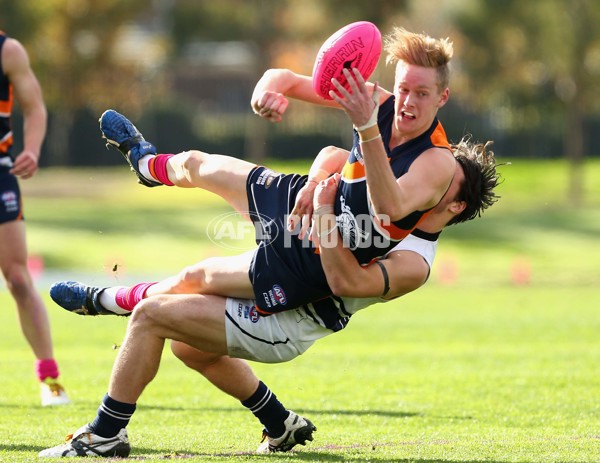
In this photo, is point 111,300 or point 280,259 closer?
point 280,259

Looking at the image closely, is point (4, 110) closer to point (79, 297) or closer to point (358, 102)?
point (79, 297)

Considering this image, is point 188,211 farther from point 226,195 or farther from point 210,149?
point 226,195

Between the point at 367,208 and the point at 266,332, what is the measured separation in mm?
922

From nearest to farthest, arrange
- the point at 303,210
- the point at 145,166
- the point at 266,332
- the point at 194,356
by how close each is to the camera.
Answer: the point at 303,210 < the point at 266,332 < the point at 194,356 < the point at 145,166

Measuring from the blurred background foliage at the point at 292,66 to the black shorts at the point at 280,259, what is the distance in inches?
1190

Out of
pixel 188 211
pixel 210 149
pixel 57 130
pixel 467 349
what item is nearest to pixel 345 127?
pixel 210 149

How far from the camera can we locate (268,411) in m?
6.63

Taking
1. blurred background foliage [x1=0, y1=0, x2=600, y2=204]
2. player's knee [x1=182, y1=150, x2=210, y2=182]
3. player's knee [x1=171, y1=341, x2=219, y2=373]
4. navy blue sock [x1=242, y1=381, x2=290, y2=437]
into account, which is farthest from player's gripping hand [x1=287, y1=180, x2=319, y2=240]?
blurred background foliage [x1=0, y1=0, x2=600, y2=204]

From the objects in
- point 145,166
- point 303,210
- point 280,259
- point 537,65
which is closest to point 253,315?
point 280,259

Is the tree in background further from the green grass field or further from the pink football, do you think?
the pink football

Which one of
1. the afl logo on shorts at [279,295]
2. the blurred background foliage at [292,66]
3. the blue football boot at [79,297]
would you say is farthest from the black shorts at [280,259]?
the blurred background foliage at [292,66]

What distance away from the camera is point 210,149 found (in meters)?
47.7

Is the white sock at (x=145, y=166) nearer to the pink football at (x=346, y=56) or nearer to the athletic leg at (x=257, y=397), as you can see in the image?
the athletic leg at (x=257, y=397)

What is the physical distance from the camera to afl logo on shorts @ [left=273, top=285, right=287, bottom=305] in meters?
6.12
